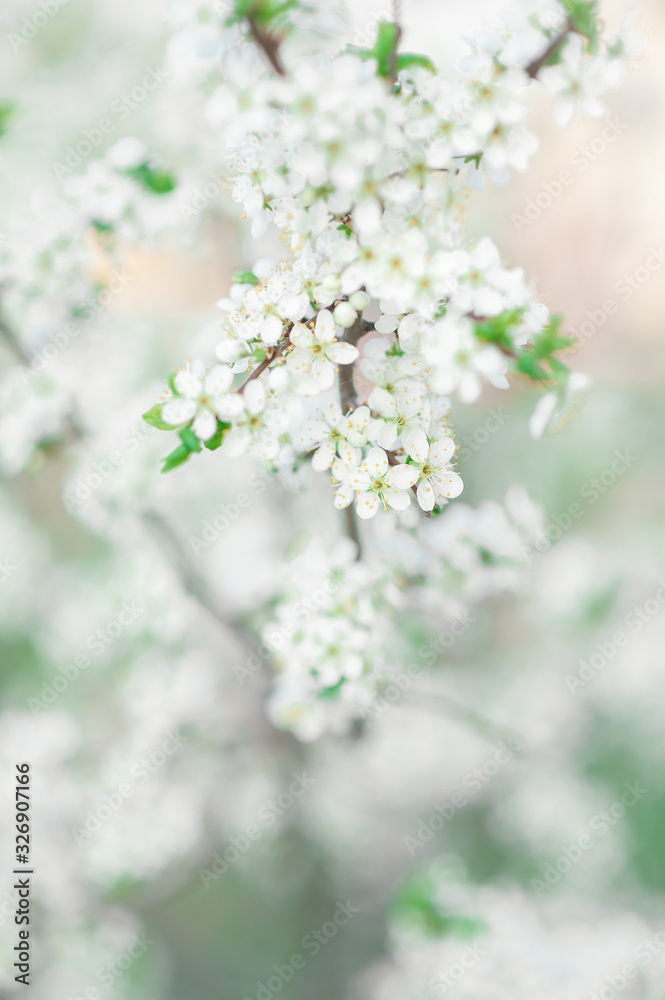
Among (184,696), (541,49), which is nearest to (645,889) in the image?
(184,696)

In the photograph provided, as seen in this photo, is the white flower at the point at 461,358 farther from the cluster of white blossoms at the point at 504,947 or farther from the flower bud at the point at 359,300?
the cluster of white blossoms at the point at 504,947
